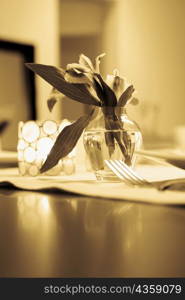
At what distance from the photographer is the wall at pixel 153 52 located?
435 cm

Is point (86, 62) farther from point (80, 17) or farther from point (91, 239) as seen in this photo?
point (80, 17)

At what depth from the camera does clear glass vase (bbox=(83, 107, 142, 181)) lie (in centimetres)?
89

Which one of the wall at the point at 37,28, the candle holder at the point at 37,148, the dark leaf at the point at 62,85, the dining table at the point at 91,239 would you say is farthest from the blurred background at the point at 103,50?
the dining table at the point at 91,239

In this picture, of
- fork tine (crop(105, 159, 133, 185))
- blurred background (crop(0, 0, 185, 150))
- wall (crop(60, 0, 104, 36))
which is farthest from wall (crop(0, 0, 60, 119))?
fork tine (crop(105, 159, 133, 185))

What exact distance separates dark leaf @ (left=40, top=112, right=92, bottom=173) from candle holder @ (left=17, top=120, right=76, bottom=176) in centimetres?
13

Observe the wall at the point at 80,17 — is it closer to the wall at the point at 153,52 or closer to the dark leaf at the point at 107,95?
the wall at the point at 153,52

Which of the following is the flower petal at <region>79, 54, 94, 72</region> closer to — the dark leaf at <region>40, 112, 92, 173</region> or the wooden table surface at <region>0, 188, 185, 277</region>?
the dark leaf at <region>40, 112, 92, 173</region>

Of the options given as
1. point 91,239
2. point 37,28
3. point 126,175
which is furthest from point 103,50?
point 91,239

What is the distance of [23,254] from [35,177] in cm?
60

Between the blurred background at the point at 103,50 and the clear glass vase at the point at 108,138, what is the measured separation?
239cm

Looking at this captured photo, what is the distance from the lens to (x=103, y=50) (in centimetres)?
454

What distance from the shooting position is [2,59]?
11.2 feet

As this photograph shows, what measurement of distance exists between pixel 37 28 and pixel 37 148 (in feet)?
9.41

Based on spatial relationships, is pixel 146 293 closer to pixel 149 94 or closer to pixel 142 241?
pixel 142 241
